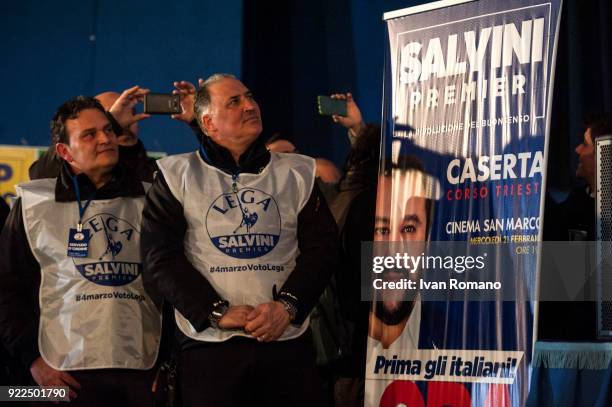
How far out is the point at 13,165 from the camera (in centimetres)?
609

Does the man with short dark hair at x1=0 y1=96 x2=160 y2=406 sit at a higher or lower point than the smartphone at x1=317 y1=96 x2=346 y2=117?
lower

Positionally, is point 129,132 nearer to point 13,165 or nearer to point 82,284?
point 82,284

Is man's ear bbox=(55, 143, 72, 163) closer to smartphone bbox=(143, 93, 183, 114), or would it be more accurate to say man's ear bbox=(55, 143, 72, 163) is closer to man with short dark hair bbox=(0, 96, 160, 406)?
man with short dark hair bbox=(0, 96, 160, 406)

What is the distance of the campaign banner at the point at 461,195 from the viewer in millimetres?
3482

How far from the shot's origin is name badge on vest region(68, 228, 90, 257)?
3.58 metres

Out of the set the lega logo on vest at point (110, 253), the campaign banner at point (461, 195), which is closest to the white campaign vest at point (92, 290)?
the lega logo on vest at point (110, 253)

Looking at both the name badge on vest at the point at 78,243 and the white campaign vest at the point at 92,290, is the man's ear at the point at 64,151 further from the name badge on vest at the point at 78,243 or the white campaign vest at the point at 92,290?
the name badge on vest at the point at 78,243

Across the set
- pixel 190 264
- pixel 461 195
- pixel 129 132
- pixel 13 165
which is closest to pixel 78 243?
pixel 190 264

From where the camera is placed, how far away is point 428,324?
3715 millimetres

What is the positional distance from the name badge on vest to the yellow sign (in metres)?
2.58

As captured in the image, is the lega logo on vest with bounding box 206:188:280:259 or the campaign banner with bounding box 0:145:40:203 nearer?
the lega logo on vest with bounding box 206:188:280:259

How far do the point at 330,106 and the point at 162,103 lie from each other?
0.80 m

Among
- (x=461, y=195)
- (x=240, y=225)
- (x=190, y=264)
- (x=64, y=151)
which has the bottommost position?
(x=190, y=264)

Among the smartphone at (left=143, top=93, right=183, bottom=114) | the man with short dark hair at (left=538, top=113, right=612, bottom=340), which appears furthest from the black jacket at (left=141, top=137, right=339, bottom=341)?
the man with short dark hair at (left=538, top=113, right=612, bottom=340)
